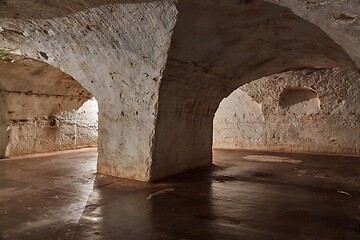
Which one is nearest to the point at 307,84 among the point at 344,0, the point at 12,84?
the point at 344,0

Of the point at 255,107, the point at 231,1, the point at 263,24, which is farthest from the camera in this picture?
the point at 255,107

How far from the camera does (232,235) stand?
2.32m

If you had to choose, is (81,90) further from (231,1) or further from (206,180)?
(231,1)

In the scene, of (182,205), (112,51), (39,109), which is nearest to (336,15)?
(182,205)

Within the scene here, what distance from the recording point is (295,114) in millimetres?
8844

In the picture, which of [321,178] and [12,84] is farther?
[12,84]

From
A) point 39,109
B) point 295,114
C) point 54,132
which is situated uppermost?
point 295,114

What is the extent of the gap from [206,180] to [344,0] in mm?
2888

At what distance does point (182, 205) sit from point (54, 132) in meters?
5.45

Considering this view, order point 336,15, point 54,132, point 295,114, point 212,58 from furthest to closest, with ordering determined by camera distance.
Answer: point 295,114 < point 54,132 < point 212,58 < point 336,15

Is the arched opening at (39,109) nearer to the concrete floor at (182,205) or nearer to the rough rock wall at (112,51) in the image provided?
the rough rock wall at (112,51)

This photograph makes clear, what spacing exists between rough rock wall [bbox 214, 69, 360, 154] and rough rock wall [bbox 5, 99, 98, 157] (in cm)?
400

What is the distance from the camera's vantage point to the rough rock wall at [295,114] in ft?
26.6

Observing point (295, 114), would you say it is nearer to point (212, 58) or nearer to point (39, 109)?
point (212, 58)
